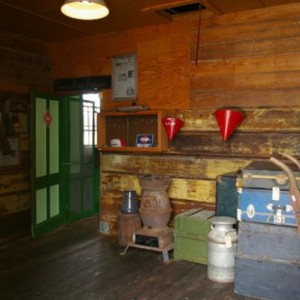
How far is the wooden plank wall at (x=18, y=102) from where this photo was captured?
457cm

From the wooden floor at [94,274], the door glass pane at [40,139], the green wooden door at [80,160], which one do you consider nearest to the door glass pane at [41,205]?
the door glass pane at [40,139]

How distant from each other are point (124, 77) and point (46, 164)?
5.11 feet

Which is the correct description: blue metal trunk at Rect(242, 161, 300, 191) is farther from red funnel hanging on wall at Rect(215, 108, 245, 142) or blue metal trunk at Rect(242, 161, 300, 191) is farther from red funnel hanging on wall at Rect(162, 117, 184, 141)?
red funnel hanging on wall at Rect(162, 117, 184, 141)

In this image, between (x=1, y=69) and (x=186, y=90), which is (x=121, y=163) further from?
(x=1, y=69)

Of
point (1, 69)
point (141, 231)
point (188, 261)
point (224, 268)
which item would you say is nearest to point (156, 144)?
point (141, 231)

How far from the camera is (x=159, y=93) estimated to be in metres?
4.41

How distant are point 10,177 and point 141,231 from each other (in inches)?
69.9

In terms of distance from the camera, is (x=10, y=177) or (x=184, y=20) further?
(x=10, y=177)

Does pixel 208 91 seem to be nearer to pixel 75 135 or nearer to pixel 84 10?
pixel 84 10

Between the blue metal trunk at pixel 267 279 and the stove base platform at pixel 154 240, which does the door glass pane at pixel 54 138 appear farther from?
the blue metal trunk at pixel 267 279

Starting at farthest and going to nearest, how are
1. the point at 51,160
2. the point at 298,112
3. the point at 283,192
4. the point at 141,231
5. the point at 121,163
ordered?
the point at 51,160 < the point at 121,163 < the point at 141,231 < the point at 298,112 < the point at 283,192

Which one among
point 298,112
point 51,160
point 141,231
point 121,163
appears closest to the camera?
point 298,112

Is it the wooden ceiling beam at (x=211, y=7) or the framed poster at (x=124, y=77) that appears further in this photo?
the framed poster at (x=124, y=77)

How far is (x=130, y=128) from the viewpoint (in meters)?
4.70
